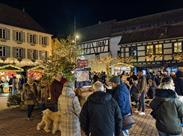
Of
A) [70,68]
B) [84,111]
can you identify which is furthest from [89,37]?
[84,111]

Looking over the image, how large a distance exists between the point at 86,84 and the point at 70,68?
2.71 metres

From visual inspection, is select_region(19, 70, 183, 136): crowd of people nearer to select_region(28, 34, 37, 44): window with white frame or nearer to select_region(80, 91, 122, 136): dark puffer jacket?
select_region(80, 91, 122, 136): dark puffer jacket

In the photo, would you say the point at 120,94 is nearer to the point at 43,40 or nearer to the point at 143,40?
the point at 143,40

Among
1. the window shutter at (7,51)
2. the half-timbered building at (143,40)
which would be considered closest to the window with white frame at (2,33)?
the window shutter at (7,51)

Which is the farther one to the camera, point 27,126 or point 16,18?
point 16,18

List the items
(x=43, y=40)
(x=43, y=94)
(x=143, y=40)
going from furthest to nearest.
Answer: (x=43, y=40) → (x=143, y=40) → (x=43, y=94)

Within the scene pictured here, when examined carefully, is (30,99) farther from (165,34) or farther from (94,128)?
(165,34)

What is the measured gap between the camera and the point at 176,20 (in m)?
42.8

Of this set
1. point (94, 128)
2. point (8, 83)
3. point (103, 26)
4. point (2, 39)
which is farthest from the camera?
point (103, 26)

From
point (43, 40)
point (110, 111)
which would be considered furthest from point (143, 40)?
point (110, 111)

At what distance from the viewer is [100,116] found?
4871 millimetres

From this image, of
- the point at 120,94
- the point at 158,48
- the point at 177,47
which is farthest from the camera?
the point at 158,48

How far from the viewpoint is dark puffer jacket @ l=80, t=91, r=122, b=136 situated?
4879mm

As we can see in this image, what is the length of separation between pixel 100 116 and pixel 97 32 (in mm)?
49101
